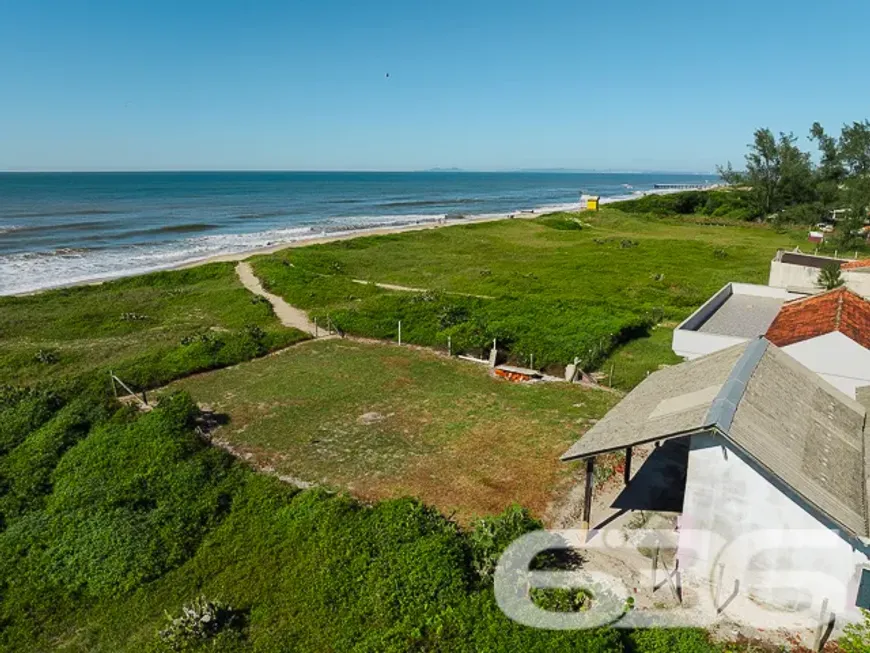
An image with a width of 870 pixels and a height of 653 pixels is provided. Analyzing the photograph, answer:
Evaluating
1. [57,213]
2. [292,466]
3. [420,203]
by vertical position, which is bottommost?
[292,466]

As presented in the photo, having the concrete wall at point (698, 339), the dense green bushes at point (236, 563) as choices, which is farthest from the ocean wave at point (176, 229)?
the concrete wall at point (698, 339)

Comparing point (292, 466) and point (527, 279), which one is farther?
point (527, 279)

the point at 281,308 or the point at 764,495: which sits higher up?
the point at 764,495

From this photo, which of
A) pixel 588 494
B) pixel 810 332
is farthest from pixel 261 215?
pixel 588 494

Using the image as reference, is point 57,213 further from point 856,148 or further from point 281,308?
point 856,148

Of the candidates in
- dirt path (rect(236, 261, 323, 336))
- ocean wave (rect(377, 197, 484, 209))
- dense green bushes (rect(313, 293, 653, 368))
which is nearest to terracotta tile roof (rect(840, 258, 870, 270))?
dense green bushes (rect(313, 293, 653, 368))

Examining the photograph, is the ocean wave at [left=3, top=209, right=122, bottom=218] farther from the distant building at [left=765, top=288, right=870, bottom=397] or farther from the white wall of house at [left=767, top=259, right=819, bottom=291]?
the distant building at [left=765, top=288, right=870, bottom=397]
